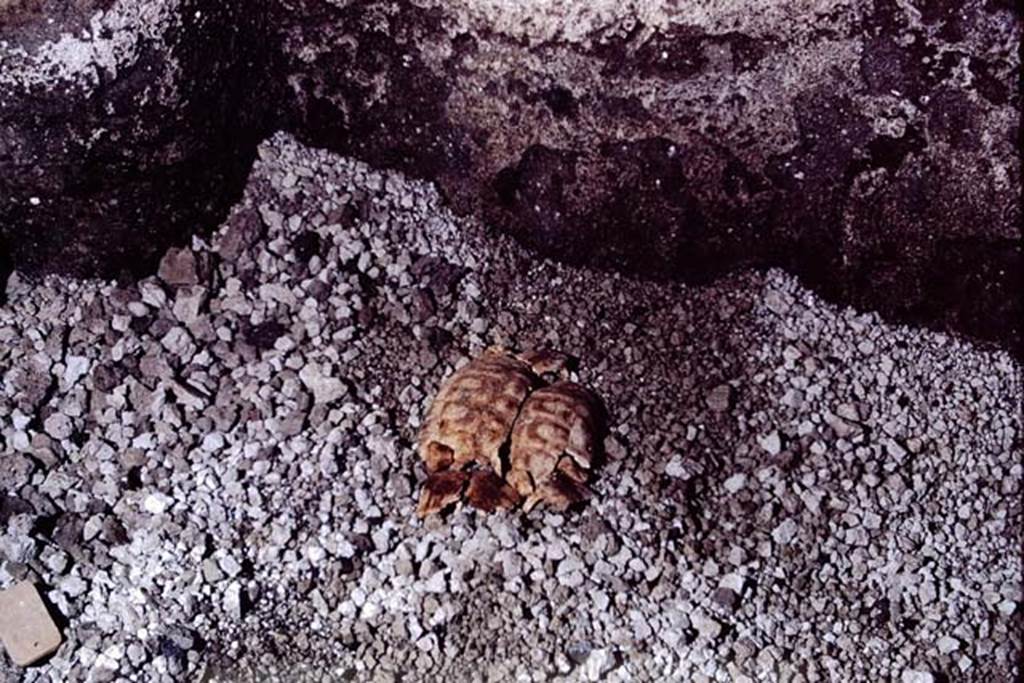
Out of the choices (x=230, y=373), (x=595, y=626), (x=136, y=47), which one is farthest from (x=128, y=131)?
(x=595, y=626)

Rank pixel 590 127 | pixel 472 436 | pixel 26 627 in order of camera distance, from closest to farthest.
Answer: pixel 26 627 → pixel 472 436 → pixel 590 127

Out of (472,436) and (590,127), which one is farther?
(590,127)

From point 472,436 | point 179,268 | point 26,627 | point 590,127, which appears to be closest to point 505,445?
point 472,436

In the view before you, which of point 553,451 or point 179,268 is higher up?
point 179,268

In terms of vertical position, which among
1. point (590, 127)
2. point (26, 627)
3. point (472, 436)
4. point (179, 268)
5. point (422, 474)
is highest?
point (590, 127)

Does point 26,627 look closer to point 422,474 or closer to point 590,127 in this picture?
point 422,474
